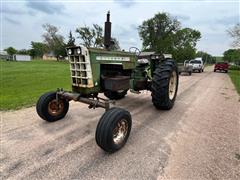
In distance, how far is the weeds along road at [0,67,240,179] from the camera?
8.38ft

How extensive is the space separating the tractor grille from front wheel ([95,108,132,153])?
98cm

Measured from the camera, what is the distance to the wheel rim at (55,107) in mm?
4254

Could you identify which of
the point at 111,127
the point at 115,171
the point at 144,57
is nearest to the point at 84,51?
the point at 111,127

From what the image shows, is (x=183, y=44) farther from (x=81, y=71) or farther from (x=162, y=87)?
(x=81, y=71)

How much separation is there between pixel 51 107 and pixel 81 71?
122cm

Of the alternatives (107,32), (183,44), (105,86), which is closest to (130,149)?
(105,86)

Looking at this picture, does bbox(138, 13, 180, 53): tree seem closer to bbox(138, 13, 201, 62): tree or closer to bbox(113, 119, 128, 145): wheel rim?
bbox(138, 13, 201, 62): tree

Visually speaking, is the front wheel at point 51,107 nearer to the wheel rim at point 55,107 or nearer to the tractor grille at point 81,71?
the wheel rim at point 55,107

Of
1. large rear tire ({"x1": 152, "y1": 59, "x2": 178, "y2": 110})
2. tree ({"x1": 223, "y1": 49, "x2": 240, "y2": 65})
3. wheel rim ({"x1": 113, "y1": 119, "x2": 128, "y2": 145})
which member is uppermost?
tree ({"x1": 223, "y1": 49, "x2": 240, "y2": 65})

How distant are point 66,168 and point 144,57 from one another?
162 inches

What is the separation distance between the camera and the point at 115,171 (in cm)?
257

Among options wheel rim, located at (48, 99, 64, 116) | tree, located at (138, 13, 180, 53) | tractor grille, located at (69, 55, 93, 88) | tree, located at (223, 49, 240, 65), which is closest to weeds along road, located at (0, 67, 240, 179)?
wheel rim, located at (48, 99, 64, 116)

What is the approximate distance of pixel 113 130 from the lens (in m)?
2.94

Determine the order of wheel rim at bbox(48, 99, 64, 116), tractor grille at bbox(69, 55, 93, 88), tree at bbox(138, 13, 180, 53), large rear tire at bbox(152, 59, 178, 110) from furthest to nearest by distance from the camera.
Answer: tree at bbox(138, 13, 180, 53)
large rear tire at bbox(152, 59, 178, 110)
wheel rim at bbox(48, 99, 64, 116)
tractor grille at bbox(69, 55, 93, 88)
